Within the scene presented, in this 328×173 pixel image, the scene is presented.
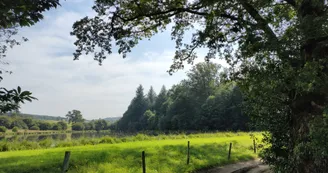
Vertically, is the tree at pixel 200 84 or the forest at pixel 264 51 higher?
the tree at pixel 200 84

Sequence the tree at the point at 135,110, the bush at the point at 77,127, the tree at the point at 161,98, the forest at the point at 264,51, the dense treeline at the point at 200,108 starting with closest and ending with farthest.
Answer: the forest at the point at 264,51 → the dense treeline at the point at 200,108 → the tree at the point at 161,98 → the tree at the point at 135,110 → the bush at the point at 77,127

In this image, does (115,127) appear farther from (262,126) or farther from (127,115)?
(262,126)

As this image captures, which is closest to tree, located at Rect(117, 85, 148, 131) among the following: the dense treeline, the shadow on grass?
the dense treeline

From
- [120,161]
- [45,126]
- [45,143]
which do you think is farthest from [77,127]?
[120,161]

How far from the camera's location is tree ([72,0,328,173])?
6967mm

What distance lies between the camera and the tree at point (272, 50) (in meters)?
6.97

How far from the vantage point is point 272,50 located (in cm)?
728

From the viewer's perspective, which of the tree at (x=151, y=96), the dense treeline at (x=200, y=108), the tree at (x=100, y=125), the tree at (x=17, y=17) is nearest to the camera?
the tree at (x=17, y=17)

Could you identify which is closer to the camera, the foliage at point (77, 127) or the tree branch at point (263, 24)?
the tree branch at point (263, 24)

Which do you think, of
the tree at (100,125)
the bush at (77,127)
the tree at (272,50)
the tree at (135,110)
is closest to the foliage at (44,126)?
the bush at (77,127)

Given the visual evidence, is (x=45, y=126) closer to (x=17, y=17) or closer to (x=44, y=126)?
(x=44, y=126)

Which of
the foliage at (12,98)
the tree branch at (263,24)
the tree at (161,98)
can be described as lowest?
the foliage at (12,98)

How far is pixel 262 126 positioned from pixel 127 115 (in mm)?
132719

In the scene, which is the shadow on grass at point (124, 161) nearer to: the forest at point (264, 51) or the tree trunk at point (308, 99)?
the forest at point (264, 51)
